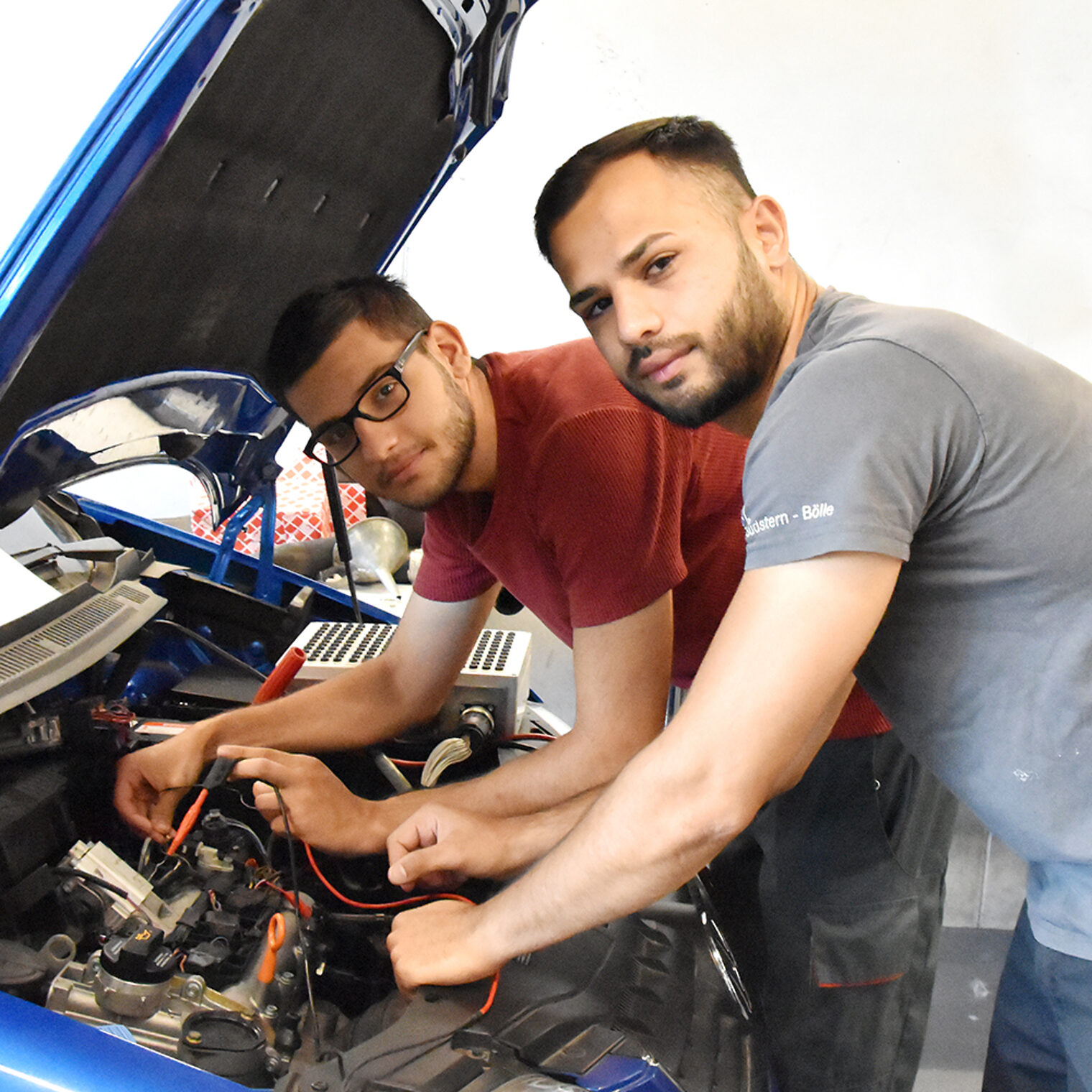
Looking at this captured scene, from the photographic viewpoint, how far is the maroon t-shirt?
119 cm

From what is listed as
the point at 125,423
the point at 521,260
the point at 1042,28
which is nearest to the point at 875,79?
the point at 1042,28

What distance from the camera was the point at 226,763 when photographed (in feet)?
3.84

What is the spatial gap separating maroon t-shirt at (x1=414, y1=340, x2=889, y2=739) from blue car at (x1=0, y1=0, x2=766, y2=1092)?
1.05ft

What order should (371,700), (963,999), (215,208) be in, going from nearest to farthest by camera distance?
(215,208) → (371,700) → (963,999)

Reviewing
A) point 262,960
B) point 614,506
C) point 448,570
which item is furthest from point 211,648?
point 614,506

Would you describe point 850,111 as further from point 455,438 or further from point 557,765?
point 557,765

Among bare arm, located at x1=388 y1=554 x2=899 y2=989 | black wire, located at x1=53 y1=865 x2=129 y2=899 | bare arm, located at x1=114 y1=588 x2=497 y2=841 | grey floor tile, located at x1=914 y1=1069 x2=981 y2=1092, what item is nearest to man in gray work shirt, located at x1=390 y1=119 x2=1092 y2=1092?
bare arm, located at x1=388 y1=554 x2=899 y2=989

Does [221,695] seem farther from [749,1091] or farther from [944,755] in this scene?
[944,755]

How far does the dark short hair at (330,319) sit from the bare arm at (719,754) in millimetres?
713

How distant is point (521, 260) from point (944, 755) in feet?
10.3

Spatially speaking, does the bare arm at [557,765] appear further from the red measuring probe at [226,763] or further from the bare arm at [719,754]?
the bare arm at [719,754]

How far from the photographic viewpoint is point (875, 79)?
127 inches

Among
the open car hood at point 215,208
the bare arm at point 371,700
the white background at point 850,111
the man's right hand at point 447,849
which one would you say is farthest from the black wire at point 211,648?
the white background at point 850,111

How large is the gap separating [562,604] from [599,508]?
249mm
